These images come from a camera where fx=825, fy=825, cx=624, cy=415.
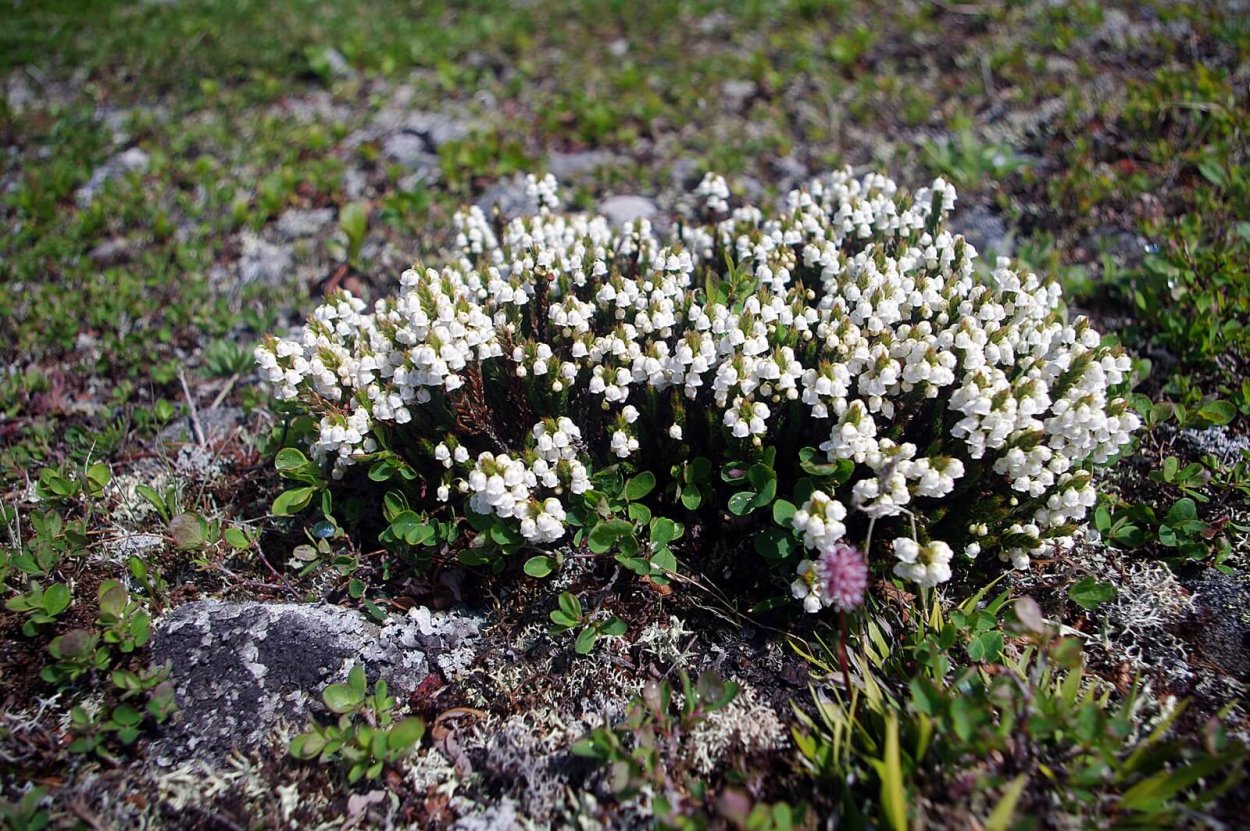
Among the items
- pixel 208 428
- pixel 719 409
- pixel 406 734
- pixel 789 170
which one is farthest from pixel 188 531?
pixel 789 170

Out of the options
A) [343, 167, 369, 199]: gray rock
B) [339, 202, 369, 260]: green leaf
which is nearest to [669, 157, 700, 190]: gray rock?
[339, 202, 369, 260]: green leaf

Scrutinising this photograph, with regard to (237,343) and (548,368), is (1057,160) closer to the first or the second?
(548,368)

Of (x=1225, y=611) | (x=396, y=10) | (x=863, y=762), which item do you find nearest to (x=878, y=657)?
(x=863, y=762)

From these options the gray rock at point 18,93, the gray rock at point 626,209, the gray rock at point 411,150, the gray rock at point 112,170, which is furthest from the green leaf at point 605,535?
the gray rock at point 18,93

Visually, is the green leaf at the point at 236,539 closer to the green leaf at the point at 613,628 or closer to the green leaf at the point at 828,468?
the green leaf at the point at 613,628

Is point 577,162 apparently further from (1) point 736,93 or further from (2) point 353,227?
(2) point 353,227

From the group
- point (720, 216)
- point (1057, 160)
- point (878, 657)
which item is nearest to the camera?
point (878, 657)
